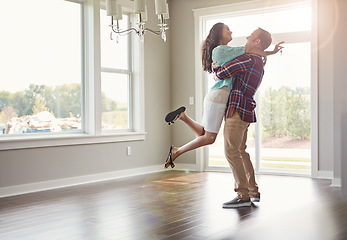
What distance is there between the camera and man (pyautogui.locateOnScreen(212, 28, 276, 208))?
3.77m

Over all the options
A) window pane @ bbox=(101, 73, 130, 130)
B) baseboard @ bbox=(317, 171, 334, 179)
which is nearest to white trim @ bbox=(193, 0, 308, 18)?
window pane @ bbox=(101, 73, 130, 130)

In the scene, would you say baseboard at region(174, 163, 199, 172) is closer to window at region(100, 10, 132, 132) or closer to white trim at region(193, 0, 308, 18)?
window at region(100, 10, 132, 132)

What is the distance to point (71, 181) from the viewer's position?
5379 millimetres

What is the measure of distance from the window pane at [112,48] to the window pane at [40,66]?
0.39 m

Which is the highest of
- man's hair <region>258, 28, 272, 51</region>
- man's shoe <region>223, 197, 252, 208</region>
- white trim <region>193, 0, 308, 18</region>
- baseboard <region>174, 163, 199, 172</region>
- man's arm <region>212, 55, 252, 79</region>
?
white trim <region>193, 0, 308, 18</region>

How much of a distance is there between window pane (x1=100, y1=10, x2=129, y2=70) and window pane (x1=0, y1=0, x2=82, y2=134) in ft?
1.26

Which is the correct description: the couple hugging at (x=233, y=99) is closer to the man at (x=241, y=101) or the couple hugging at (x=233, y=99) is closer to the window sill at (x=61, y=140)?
the man at (x=241, y=101)

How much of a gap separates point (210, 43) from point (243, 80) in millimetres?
435

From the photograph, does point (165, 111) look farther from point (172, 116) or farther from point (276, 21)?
point (172, 116)

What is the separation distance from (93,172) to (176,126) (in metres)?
1.75

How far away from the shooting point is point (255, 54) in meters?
3.81

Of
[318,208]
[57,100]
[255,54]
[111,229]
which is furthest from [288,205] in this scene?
[57,100]

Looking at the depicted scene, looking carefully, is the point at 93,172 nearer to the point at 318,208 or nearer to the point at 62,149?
the point at 62,149

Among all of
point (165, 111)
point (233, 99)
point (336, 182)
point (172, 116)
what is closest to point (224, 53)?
point (233, 99)
